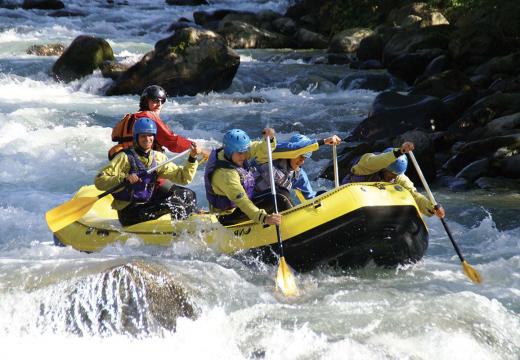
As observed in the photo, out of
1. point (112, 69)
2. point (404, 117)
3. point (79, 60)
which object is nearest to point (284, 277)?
point (404, 117)

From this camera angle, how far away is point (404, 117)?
40.5 feet

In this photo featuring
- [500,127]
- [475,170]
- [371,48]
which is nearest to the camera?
[475,170]

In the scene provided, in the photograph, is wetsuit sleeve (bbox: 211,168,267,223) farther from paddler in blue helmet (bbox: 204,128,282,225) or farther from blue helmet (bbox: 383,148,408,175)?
blue helmet (bbox: 383,148,408,175)

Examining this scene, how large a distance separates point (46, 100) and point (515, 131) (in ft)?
29.5

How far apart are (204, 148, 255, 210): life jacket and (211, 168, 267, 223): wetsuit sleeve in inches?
2.3

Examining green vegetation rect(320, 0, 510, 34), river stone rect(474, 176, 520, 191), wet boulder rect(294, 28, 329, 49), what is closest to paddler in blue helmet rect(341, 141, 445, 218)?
river stone rect(474, 176, 520, 191)

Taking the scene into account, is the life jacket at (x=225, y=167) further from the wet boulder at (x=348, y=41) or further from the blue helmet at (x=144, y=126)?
the wet boulder at (x=348, y=41)

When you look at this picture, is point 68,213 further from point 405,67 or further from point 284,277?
point 405,67

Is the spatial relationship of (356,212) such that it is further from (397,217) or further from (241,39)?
(241,39)

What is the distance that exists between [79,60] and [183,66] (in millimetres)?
2692

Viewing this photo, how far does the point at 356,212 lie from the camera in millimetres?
6250

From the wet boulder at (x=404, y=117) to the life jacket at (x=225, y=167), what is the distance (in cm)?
560

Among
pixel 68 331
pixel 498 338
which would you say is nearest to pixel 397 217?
pixel 498 338

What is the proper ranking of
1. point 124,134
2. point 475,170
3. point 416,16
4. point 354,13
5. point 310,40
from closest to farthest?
point 124,134, point 475,170, point 416,16, point 310,40, point 354,13
